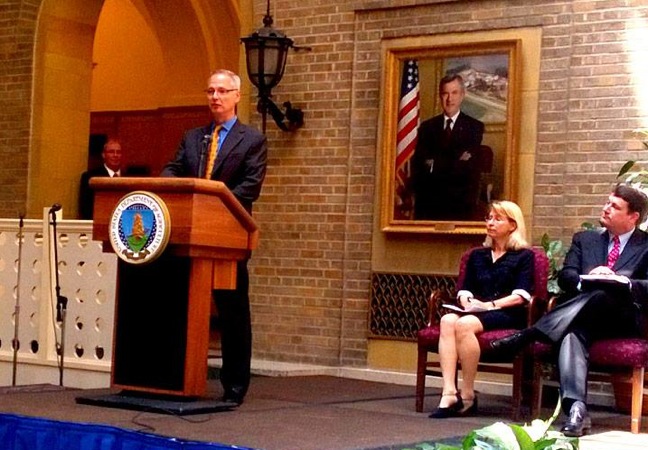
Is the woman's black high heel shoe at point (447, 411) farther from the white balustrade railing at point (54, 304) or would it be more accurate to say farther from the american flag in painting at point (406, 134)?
Answer: the white balustrade railing at point (54, 304)

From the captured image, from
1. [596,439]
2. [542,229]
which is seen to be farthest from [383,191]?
[596,439]

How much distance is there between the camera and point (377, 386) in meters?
8.38

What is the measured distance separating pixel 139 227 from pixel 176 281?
1.03ft

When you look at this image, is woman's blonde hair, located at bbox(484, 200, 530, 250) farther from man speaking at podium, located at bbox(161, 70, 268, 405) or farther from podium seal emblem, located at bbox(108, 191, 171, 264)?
podium seal emblem, located at bbox(108, 191, 171, 264)

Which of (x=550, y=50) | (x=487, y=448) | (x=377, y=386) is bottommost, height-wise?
(x=377, y=386)

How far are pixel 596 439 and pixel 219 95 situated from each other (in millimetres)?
2402

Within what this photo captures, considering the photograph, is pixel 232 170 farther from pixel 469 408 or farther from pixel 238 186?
pixel 469 408

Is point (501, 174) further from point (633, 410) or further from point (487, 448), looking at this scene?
point (487, 448)

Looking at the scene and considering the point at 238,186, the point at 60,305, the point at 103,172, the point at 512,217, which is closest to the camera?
the point at 238,186

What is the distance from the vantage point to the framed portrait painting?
27.5 ft

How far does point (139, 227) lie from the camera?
20.0 feet

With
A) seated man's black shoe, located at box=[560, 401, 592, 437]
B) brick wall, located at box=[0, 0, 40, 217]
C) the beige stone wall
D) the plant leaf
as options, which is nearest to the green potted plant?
the plant leaf

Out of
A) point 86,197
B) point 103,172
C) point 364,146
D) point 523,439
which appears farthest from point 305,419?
point 86,197

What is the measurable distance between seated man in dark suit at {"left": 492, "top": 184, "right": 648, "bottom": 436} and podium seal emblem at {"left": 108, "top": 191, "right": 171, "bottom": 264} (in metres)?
1.79
